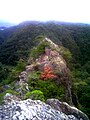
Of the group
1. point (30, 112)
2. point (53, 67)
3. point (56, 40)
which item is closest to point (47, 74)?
point (53, 67)

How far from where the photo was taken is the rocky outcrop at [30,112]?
39.7 ft

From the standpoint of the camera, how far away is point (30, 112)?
12.5 meters

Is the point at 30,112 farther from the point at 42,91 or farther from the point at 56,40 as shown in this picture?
the point at 56,40

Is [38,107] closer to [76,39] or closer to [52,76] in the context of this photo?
[52,76]

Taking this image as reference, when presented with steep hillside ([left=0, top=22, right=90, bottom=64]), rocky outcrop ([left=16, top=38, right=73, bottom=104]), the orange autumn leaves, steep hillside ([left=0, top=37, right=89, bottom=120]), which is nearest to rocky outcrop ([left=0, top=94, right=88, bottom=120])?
steep hillside ([left=0, top=37, right=89, bottom=120])

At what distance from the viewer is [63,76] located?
2434 centimetres

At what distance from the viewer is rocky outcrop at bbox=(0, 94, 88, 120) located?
12094mm

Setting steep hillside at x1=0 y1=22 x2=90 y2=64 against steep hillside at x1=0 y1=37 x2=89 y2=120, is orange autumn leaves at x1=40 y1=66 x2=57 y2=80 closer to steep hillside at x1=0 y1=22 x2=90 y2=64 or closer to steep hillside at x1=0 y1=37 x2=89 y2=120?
steep hillside at x1=0 y1=37 x2=89 y2=120

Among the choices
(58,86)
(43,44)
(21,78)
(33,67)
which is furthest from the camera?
(43,44)

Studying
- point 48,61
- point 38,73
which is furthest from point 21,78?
point 48,61

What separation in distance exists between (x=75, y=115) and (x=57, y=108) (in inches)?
32.6

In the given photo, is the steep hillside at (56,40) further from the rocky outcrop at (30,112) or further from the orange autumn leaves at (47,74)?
the rocky outcrop at (30,112)

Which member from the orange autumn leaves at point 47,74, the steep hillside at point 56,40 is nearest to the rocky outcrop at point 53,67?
the orange autumn leaves at point 47,74

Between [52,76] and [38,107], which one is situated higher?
[38,107]
